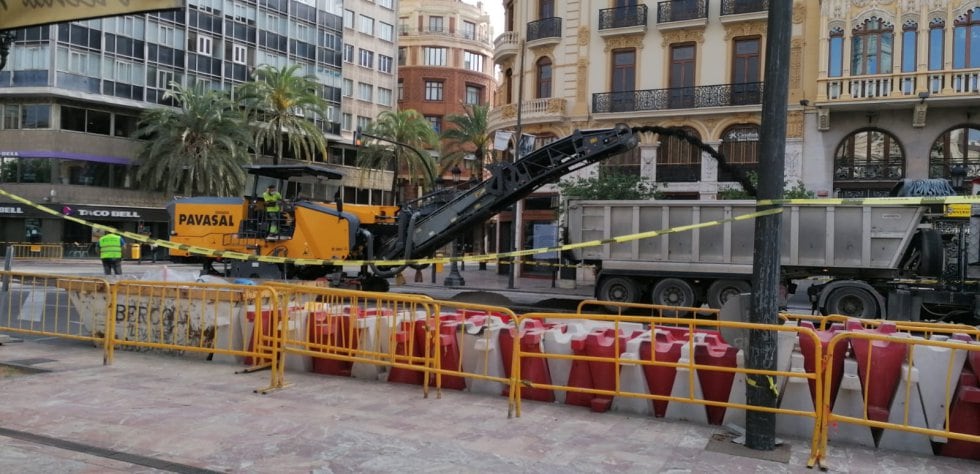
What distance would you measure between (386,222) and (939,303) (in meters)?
11.7

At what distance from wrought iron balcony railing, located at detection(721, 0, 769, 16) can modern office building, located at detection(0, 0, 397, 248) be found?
28565 mm

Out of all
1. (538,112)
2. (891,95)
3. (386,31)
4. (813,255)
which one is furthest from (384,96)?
(813,255)

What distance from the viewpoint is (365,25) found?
6162cm

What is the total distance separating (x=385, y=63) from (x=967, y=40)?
4740 cm

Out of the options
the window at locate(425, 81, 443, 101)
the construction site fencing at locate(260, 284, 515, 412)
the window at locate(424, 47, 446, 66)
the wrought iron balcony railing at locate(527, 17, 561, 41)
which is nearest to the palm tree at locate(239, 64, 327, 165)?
the wrought iron balcony railing at locate(527, 17, 561, 41)

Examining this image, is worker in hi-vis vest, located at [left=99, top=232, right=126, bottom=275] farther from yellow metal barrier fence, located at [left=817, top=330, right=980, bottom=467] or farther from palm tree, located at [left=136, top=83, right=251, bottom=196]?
palm tree, located at [left=136, top=83, right=251, bottom=196]

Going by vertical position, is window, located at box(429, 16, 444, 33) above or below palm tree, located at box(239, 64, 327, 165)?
above

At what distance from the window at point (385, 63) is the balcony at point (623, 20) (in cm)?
3644

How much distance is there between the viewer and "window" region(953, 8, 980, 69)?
24859 mm

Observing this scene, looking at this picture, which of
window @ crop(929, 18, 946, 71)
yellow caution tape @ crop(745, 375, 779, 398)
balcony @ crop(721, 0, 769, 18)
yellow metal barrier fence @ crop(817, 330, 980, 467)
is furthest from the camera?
balcony @ crop(721, 0, 769, 18)

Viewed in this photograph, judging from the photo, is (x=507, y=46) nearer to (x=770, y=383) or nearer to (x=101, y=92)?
(x=101, y=92)

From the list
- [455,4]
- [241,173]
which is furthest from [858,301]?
[455,4]

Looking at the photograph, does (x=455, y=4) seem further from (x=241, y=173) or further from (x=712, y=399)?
(x=712, y=399)

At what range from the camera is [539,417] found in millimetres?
6742
